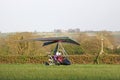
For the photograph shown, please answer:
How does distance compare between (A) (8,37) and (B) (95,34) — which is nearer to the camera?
(A) (8,37)

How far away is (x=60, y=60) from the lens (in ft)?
112

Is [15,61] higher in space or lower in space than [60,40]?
lower

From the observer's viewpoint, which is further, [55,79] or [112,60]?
[112,60]

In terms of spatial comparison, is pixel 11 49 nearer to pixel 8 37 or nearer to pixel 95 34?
pixel 8 37

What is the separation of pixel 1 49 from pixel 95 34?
2530cm

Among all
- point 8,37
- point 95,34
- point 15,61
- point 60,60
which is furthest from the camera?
point 95,34

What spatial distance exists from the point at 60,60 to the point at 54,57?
0.61m

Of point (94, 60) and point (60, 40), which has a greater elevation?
point (60, 40)

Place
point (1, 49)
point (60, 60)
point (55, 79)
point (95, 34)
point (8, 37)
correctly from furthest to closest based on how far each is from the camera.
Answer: point (95, 34) → point (8, 37) → point (1, 49) → point (60, 60) → point (55, 79)

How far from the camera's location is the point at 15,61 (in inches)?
1791

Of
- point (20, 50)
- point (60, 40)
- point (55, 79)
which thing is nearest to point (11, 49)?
point (20, 50)

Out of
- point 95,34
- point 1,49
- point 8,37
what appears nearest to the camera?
point 1,49

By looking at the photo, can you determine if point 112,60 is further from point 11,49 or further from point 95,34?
point 95,34

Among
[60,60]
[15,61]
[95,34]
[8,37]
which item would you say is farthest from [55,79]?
[95,34]
